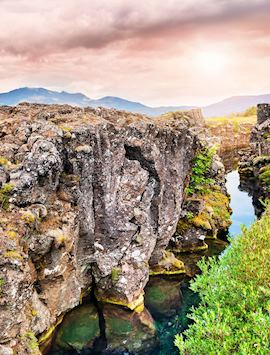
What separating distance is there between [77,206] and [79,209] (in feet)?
1.80

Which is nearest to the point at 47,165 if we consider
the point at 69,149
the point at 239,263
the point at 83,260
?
the point at 69,149

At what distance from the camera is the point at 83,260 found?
97.0 feet

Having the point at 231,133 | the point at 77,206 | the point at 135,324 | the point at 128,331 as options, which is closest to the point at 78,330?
the point at 128,331

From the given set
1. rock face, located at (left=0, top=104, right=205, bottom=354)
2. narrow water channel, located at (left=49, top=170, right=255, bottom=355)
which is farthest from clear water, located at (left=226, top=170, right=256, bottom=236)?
rock face, located at (left=0, top=104, right=205, bottom=354)

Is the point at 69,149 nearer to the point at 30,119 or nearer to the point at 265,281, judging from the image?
the point at 30,119

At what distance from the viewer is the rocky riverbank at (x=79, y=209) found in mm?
20859

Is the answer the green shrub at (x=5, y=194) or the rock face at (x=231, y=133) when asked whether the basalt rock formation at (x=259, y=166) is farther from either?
the rock face at (x=231, y=133)

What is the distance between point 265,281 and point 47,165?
45.3 ft

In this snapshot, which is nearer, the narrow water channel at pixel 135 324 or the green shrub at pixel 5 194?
the green shrub at pixel 5 194

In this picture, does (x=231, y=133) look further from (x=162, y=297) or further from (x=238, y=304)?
(x=238, y=304)

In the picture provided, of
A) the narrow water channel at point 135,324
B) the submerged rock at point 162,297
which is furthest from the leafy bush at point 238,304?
the submerged rock at point 162,297

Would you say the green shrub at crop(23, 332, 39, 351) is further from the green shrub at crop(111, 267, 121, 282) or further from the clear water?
the clear water

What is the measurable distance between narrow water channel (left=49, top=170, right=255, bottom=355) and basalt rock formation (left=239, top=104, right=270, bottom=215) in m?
16.9

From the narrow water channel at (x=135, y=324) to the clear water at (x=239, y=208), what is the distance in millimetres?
16360
